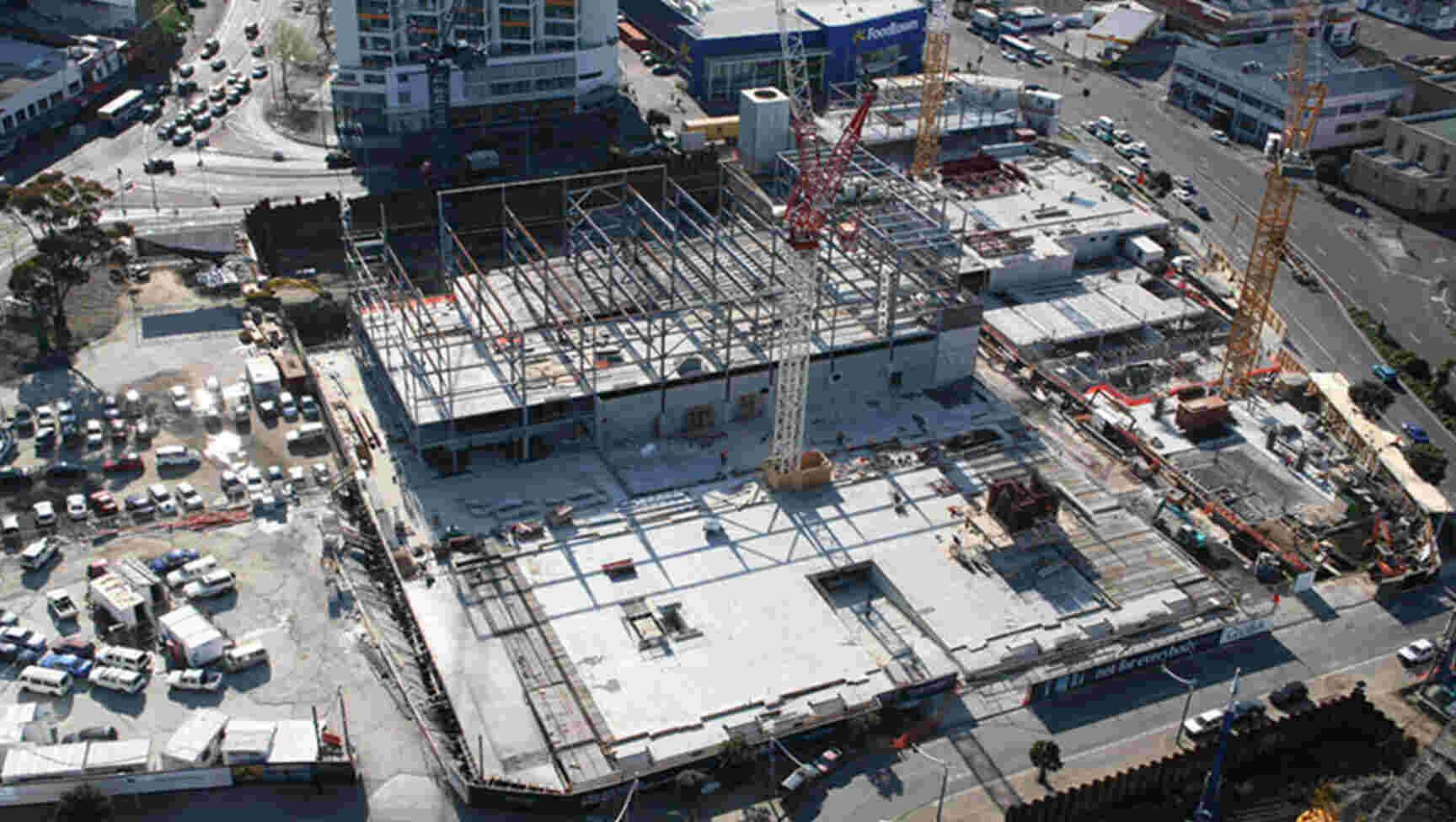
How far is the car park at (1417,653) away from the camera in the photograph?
95938 millimetres

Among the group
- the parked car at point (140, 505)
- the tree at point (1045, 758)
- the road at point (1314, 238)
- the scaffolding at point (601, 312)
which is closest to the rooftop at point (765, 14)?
the road at point (1314, 238)

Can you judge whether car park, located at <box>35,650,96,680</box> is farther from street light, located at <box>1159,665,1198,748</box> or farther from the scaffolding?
street light, located at <box>1159,665,1198,748</box>

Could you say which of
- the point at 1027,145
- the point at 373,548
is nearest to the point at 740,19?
the point at 1027,145

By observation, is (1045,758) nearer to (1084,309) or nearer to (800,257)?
(800,257)

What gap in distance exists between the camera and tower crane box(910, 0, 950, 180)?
157375 mm

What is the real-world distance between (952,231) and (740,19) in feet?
195

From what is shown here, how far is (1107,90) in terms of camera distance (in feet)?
634

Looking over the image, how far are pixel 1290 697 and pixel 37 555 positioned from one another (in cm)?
8452

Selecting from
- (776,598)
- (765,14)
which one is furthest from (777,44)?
(776,598)

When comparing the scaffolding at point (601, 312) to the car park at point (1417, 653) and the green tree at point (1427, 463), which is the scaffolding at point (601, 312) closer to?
the green tree at point (1427, 463)

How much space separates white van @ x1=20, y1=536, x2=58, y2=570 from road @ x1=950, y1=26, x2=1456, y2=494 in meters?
107

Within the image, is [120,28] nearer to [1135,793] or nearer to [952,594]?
[952,594]

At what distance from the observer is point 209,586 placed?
311 ft

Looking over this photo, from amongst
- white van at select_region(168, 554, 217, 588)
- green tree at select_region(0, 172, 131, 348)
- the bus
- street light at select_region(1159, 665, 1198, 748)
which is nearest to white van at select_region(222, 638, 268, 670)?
white van at select_region(168, 554, 217, 588)
